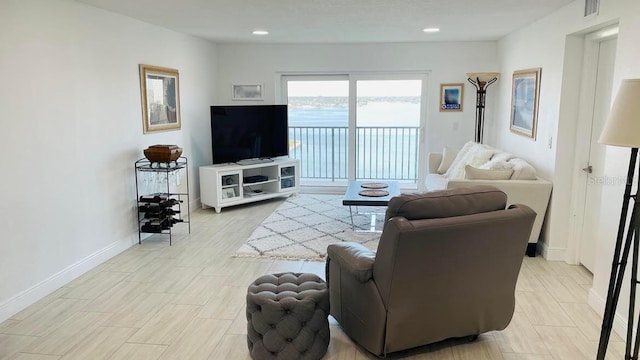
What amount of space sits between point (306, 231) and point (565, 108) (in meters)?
2.83

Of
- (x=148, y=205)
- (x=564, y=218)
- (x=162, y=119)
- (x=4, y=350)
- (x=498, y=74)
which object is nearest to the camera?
(x=4, y=350)

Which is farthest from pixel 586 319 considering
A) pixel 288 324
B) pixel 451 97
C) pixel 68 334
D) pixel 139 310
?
pixel 451 97

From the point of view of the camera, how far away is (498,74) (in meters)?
6.18

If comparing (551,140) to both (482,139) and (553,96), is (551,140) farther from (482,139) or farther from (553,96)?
(482,139)

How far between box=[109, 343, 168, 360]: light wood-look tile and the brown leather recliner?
45.5 inches

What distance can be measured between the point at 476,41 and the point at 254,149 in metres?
3.50

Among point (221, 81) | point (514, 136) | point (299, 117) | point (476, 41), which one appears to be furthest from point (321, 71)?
point (514, 136)

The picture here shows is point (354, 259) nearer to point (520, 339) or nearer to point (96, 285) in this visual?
point (520, 339)

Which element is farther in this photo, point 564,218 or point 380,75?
point 380,75

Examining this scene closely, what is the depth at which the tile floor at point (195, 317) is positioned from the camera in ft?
9.11

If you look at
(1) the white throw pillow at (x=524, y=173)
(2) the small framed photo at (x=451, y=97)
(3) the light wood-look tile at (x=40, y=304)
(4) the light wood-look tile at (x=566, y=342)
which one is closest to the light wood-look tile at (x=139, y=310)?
(3) the light wood-look tile at (x=40, y=304)

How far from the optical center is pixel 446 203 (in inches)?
95.8

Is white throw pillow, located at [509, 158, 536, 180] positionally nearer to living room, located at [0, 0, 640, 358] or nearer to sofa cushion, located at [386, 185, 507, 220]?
living room, located at [0, 0, 640, 358]

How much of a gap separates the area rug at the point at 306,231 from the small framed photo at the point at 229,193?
2.11 feet
